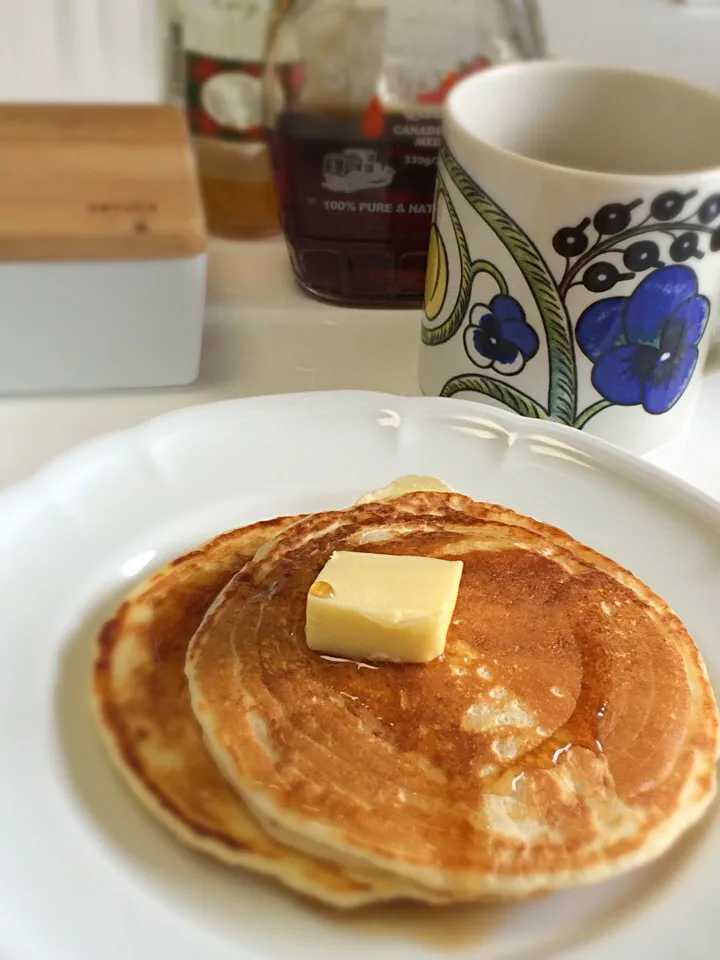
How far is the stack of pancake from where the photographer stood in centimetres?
54

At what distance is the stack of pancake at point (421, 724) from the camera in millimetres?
543

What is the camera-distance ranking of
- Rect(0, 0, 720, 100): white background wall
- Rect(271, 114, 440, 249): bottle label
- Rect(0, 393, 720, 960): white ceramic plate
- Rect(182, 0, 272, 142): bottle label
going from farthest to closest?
Rect(0, 0, 720, 100): white background wall, Rect(182, 0, 272, 142): bottle label, Rect(271, 114, 440, 249): bottle label, Rect(0, 393, 720, 960): white ceramic plate

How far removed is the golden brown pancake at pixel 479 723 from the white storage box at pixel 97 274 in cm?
33

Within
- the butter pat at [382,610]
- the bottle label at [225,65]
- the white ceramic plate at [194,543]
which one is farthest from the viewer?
the bottle label at [225,65]

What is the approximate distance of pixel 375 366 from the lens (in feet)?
3.53

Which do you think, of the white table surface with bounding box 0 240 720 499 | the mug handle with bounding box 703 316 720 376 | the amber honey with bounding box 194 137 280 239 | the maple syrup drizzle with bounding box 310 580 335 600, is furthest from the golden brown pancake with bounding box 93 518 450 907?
the amber honey with bounding box 194 137 280 239

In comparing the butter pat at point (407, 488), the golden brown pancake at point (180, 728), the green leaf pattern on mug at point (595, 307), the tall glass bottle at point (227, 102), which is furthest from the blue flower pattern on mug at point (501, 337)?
the tall glass bottle at point (227, 102)

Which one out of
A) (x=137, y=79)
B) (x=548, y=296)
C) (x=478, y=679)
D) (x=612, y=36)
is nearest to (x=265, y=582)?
(x=478, y=679)

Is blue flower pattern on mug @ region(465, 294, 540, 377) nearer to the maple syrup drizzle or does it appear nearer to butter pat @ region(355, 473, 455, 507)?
butter pat @ region(355, 473, 455, 507)

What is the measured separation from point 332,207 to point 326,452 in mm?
357

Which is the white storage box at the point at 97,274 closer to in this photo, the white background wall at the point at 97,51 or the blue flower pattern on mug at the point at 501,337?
the blue flower pattern on mug at the point at 501,337

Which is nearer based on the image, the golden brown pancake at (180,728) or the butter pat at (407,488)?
the golden brown pancake at (180,728)

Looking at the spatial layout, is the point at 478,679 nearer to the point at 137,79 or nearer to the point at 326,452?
the point at 326,452

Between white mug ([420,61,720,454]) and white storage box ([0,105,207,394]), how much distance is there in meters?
0.23
